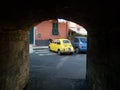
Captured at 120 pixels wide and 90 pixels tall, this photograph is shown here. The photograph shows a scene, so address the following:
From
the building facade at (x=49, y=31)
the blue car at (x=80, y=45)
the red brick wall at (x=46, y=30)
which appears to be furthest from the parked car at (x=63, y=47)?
the red brick wall at (x=46, y=30)

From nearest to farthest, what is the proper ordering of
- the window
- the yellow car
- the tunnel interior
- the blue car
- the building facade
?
the tunnel interior → the yellow car → the blue car → the building facade → the window

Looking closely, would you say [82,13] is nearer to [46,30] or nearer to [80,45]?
[80,45]

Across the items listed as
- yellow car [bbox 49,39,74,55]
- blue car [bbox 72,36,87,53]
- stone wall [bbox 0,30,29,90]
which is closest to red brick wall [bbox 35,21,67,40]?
yellow car [bbox 49,39,74,55]

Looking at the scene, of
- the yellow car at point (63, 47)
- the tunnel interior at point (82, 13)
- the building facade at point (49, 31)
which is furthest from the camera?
the building facade at point (49, 31)

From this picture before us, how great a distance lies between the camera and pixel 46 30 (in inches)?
1101

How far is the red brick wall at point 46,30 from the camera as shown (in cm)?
2745

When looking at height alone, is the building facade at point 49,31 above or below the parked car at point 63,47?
above

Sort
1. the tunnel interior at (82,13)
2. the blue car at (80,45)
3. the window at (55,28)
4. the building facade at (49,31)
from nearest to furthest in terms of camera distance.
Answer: the tunnel interior at (82,13)
the blue car at (80,45)
the building facade at (49,31)
the window at (55,28)

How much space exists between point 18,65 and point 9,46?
1544 millimetres

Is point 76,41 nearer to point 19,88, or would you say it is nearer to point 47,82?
point 47,82

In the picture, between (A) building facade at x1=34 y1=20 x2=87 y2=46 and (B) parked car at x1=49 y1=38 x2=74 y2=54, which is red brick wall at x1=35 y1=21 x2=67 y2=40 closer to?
(A) building facade at x1=34 y1=20 x2=87 y2=46

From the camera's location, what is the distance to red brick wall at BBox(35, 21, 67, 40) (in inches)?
1081

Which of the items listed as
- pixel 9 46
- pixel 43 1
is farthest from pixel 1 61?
pixel 43 1

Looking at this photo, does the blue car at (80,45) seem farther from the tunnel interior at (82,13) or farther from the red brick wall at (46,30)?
the tunnel interior at (82,13)
